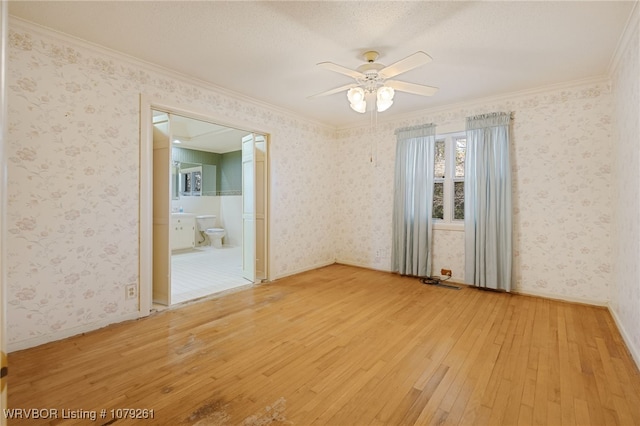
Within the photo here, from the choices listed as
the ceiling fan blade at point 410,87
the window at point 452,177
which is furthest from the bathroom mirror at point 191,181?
the ceiling fan blade at point 410,87

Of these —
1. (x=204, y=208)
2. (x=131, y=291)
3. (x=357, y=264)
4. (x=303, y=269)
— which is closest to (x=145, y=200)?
(x=131, y=291)

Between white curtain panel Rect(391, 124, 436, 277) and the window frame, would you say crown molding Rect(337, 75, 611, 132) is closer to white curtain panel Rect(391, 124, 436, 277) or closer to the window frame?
white curtain panel Rect(391, 124, 436, 277)

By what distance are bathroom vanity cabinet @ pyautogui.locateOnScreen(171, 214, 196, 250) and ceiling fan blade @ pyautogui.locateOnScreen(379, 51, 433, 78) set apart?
5.88m

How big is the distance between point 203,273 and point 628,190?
5309 millimetres

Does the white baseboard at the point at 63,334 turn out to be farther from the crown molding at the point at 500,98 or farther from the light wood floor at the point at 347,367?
the crown molding at the point at 500,98

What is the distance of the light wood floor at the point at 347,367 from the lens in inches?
65.1

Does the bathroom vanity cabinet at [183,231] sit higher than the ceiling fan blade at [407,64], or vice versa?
the ceiling fan blade at [407,64]

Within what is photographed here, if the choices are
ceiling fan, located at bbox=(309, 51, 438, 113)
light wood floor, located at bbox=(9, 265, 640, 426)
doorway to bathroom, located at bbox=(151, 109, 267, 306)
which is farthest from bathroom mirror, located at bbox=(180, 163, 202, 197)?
ceiling fan, located at bbox=(309, 51, 438, 113)

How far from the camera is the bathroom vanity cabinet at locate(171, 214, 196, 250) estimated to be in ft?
21.8

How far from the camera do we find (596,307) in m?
3.26

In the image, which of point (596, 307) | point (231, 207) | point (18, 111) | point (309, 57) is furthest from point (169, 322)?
point (231, 207)

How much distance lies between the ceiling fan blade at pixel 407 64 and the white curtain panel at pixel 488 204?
215cm

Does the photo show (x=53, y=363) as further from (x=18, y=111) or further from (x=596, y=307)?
(x=596, y=307)

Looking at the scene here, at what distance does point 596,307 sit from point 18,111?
588 cm
